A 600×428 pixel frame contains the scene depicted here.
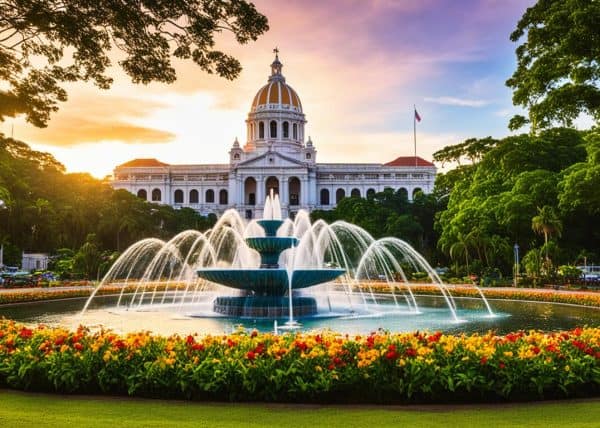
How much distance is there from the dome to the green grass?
88.8m

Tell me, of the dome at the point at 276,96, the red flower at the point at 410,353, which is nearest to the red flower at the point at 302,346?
the red flower at the point at 410,353

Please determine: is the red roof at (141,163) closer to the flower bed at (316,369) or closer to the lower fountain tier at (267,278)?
the lower fountain tier at (267,278)

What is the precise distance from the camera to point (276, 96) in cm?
9462

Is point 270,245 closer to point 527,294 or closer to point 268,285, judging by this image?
point 268,285

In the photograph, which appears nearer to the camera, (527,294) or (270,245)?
(270,245)

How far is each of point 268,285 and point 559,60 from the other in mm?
10578

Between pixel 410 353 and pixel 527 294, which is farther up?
pixel 410 353

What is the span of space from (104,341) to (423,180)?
84.9m

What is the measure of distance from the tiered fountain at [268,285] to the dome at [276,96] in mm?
79597

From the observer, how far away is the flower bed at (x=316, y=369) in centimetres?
618

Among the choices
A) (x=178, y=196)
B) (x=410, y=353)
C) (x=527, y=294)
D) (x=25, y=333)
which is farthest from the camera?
(x=178, y=196)

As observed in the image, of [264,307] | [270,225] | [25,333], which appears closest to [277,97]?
[270,225]

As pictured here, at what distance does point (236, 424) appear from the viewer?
17.5 feet

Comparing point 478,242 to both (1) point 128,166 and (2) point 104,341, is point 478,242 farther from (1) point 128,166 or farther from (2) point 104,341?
(1) point 128,166
